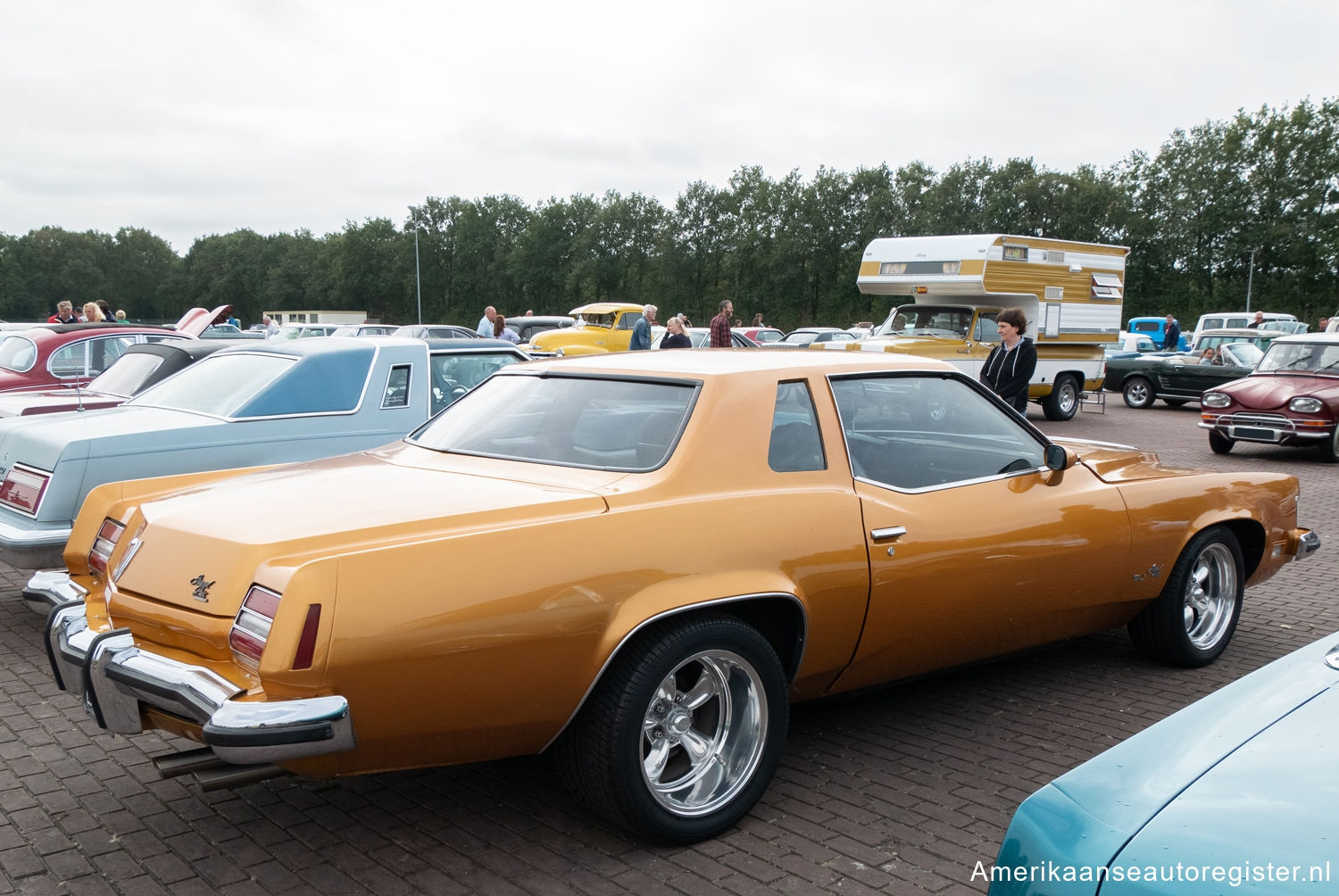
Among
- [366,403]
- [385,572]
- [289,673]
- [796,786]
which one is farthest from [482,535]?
[366,403]

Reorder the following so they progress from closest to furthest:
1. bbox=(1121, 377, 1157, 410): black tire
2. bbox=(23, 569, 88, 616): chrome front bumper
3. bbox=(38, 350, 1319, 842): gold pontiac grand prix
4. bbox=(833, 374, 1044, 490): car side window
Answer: bbox=(38, 350, 1319, 842): gold pontiac grand prix, bbox=(23, 569, 88, 616): chrome front bumper, bbox=(833, 374, 1044, 490): car side window, bbox=(1121, 377, 1157, 410): black tire

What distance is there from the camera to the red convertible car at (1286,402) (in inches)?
511

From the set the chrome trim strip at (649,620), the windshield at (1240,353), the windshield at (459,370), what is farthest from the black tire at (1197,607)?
the windshield at (1240,353)

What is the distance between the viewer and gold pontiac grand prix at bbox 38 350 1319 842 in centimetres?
268

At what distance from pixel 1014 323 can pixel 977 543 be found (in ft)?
16.5

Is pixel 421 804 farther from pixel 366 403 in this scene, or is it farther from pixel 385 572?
pixel 366 403

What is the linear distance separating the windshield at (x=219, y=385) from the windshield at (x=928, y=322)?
12.2 meters

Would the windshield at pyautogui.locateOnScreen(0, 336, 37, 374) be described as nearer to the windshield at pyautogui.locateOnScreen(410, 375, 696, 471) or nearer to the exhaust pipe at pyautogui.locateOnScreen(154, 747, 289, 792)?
the windshield at pyautogui.locateOnScreen(410, 375, 696, 471)

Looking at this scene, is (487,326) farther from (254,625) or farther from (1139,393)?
(254,625)

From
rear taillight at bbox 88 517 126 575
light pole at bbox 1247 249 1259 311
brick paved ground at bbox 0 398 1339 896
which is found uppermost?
light pole at bbox 1247 249 1259 311

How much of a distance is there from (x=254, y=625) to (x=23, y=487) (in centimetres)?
378

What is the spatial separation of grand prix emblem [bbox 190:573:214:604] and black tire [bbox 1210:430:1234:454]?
13983 millimetres

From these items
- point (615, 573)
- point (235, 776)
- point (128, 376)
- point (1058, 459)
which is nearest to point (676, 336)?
point (128, 376)

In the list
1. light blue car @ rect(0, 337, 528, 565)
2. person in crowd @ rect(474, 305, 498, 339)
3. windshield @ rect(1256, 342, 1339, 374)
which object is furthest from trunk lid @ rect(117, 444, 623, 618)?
person in crowd @ rect(474, 305, 498, 339)
